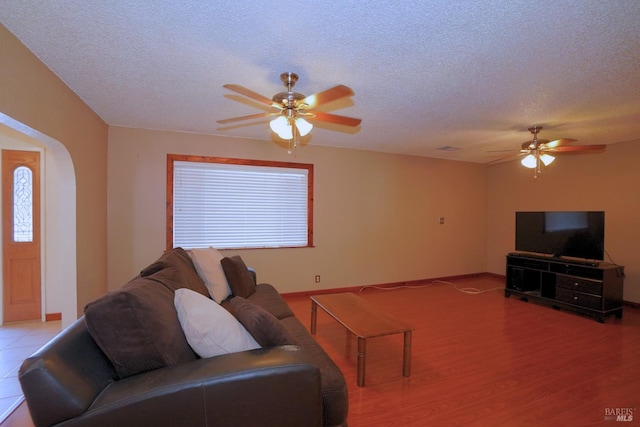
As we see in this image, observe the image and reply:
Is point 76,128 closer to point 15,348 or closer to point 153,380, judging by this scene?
point 15,348

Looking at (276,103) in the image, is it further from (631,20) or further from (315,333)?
(315,333)

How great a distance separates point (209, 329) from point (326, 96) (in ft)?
5.29

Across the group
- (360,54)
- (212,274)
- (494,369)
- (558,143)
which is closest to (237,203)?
(212,274)

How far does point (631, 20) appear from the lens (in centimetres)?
160

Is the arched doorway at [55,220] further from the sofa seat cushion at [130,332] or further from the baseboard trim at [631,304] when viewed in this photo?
the baseboard trim at [631,304]

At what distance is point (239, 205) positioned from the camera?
167 inches

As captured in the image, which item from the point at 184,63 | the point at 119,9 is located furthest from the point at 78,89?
the point at 119,9

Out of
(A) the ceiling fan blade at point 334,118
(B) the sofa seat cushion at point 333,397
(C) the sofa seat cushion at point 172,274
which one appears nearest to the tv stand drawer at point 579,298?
(A) the ceiling fan blade at point 334,118

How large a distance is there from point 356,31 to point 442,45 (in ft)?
1.98

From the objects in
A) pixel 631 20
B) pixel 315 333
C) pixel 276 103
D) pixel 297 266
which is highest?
pixel 631 20

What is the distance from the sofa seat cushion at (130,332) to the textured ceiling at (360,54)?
5.10 ft

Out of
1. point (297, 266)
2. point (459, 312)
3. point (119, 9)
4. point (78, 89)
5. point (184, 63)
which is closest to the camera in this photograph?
point (119, 9)

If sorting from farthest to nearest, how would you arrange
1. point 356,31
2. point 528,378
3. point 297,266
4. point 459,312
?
point 297,266, point 459,312, point 528,378, point 356,31

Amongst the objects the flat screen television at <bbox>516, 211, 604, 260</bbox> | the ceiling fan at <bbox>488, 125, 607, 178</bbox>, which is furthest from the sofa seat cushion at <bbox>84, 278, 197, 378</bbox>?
the flat screen television at <bbox>516, 211, 604, 260</bbox>
